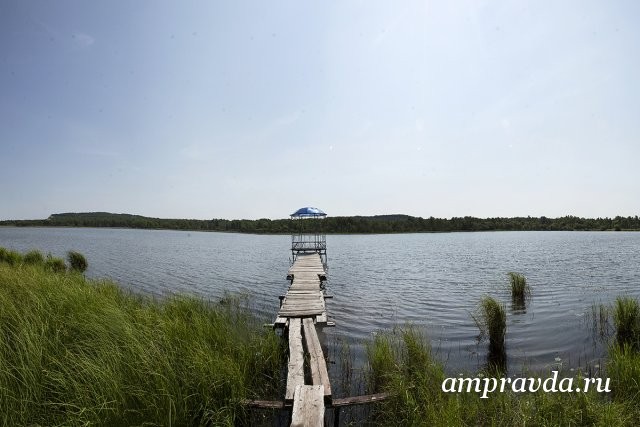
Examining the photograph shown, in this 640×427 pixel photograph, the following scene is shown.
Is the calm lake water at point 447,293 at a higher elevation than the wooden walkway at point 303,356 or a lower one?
lower

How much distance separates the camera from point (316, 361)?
6309 mm

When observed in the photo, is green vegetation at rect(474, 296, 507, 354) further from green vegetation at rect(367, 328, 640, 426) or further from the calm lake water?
green vegetation at rect(367, 328, 640, 426)

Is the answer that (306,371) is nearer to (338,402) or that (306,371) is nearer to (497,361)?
(338,402)

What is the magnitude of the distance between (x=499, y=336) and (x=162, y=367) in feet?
26.2

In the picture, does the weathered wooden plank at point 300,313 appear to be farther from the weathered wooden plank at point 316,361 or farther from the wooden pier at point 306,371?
the weathered wooden plank at point 316,361

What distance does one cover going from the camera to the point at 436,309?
44.2 feet

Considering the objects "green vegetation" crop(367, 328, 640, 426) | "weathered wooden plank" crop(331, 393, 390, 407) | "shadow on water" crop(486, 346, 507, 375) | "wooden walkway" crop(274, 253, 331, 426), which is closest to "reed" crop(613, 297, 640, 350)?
"shadow on water" crop(486, 346, 507, 375)

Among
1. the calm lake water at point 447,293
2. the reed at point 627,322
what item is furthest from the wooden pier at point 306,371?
the reed at point 627,322

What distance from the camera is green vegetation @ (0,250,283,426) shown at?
408 centimetres

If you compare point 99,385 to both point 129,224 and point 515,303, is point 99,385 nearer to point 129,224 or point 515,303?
point 515,303

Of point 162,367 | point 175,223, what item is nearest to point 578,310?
point 162,367

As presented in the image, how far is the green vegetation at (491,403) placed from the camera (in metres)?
4.42

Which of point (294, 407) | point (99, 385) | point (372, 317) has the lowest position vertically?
point (372, 317)

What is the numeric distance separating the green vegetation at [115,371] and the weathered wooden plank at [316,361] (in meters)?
0.81
